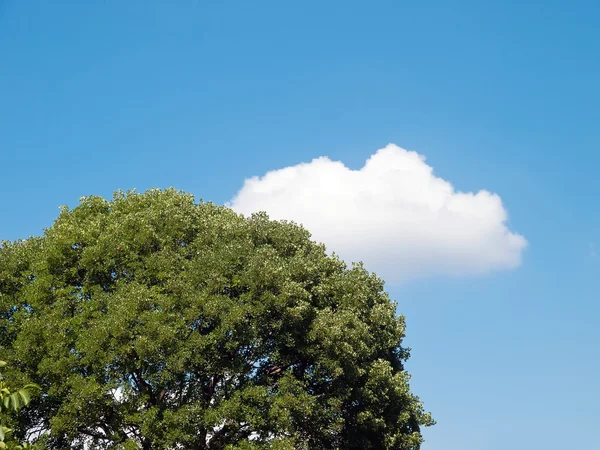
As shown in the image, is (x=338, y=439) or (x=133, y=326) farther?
(x=338, y=439)

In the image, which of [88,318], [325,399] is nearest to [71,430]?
[88,318]

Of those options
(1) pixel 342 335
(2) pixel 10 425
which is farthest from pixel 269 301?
(2) pixel 10 425

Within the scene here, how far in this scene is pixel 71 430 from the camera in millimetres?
26078

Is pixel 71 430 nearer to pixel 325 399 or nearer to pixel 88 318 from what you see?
pixel 88 318

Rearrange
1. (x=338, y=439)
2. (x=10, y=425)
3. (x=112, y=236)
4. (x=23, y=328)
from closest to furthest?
(x=10, y=425) < (x=23, y=328) < (x=112, y=236) < (x=338, y=439)

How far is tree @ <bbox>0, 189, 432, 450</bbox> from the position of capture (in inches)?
1019

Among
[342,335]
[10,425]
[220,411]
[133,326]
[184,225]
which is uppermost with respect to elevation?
[184,225]

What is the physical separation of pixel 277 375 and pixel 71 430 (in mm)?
8824

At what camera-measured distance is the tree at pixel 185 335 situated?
2589 cm

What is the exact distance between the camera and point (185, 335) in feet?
85.1

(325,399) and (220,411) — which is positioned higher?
(325,399)

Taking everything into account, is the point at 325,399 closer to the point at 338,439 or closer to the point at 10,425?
the point at 338,439

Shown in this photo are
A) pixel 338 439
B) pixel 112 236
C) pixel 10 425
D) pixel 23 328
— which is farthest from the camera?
pixel 338 439

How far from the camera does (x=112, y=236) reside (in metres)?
29.0
